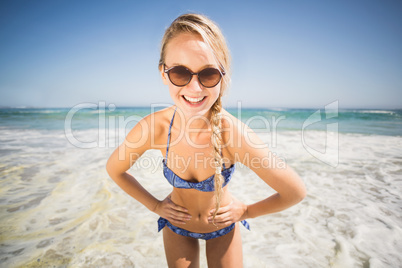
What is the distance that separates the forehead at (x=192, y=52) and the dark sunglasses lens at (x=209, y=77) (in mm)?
51

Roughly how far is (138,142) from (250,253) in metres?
2.16

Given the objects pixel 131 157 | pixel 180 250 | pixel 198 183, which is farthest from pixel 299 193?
pixel 131 157

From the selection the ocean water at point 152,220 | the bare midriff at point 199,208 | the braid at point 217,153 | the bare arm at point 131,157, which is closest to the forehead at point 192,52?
the braid at point 217,153

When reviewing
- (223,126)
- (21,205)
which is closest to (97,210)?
(21,205)

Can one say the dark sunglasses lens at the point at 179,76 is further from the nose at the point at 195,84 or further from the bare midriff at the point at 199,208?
the bare midriff at the point at 199,208

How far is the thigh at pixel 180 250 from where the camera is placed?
5.67 feet

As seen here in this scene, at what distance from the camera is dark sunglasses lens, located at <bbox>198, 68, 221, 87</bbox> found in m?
1.38

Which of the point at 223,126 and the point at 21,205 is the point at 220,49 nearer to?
the point at 223,126

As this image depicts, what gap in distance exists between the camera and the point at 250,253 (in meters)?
2.54

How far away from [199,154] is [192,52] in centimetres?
87

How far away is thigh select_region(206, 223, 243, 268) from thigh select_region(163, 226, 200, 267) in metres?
0.15

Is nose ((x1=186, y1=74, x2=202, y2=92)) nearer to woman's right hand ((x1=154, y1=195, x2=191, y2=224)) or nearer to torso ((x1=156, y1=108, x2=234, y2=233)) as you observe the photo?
torso ((x1=156, y1=108, x2=234, y2=233))

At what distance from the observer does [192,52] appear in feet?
4.47

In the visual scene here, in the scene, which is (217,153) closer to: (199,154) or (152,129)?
(199,154)
